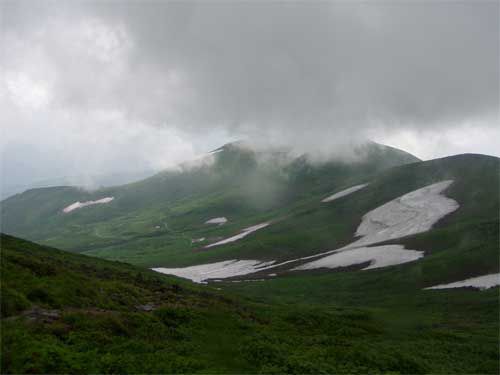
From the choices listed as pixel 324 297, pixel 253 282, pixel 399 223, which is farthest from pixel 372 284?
pixel 399 223

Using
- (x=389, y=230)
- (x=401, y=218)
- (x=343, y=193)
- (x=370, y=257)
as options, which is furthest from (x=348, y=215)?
(x=370, y=257)

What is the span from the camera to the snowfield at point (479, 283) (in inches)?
2200

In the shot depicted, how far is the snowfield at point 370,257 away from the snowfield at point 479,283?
13251mm

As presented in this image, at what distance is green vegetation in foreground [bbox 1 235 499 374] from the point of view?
58.9 ft

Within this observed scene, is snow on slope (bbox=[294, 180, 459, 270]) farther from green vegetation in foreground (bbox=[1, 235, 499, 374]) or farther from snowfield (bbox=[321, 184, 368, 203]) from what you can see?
green vegetation in foreground (bbox=[1, 235, 499, 374])

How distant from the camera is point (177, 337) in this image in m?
24.1

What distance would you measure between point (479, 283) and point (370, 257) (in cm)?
2445

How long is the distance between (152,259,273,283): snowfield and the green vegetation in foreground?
5469 cm

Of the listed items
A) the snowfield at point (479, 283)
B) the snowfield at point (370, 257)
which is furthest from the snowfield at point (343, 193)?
the snowfield at point (479, 283)

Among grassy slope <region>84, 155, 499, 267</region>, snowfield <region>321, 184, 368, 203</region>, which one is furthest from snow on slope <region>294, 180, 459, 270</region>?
snowfield <region>321, 184, 368, 203</region>

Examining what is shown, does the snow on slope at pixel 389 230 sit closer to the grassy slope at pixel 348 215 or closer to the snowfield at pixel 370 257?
the snowfield at pixel 370 257

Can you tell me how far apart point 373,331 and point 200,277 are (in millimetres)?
62618

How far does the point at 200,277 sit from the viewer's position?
93.6 meters

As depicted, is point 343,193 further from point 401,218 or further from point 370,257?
point 370,257
